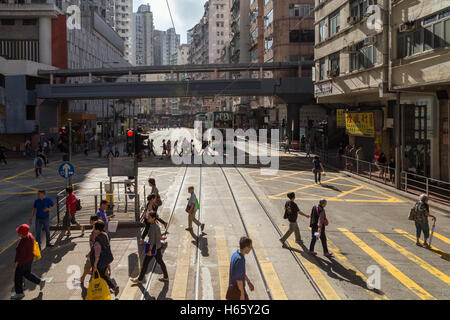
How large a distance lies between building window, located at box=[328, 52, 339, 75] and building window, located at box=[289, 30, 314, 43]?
2007 cm

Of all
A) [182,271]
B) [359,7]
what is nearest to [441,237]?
[182,271]

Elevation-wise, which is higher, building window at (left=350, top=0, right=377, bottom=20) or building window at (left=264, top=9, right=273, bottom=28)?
building window at (left=264, top=9, right=273, bottom=28)

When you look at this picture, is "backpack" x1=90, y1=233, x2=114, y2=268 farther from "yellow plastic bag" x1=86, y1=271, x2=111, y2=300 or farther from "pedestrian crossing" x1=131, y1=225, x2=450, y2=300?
"pedestrian crossing" x1=131, y1=225, x2=450, y2=300

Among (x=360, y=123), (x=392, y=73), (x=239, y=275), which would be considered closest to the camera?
(x=239, y=275)

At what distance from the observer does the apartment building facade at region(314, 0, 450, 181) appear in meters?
19.2

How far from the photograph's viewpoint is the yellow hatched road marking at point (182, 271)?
855 centimetres

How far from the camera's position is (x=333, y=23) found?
104 feet

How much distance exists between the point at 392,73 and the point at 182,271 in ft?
56.6

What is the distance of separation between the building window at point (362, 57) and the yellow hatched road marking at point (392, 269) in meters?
15.1

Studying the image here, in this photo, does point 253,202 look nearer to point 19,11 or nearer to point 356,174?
point 356,174

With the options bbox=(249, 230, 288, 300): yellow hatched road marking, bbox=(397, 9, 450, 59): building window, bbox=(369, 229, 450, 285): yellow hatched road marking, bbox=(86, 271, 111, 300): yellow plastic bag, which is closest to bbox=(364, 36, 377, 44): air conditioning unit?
bbox=(397, 9, 450, 59): building window

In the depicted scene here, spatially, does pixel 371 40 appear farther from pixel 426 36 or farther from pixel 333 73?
pixel 333 73

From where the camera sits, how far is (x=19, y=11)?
5303 cm
